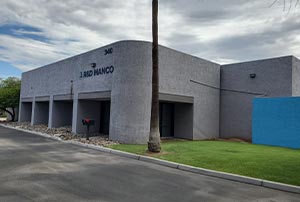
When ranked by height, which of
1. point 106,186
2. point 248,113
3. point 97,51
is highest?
point 97,51

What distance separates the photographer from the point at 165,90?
54.5 ft

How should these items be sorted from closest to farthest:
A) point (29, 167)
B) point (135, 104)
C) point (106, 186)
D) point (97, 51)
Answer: point (106, 186) → point (29, 167) → point (135, 104) → point (97, 51)

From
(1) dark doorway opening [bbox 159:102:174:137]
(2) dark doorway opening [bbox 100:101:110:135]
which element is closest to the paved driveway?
(1) dark doorway opening [bbox 159:102:174:137]

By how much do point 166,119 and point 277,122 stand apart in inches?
305

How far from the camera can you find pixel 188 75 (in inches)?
728

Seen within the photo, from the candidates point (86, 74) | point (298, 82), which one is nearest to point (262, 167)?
point (298, 82)

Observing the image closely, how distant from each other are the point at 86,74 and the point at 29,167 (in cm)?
1169

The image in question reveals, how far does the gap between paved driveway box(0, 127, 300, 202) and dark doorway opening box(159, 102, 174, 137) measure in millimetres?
9904

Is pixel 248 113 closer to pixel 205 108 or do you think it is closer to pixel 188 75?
pixel 205 108

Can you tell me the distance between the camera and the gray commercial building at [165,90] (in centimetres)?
1533

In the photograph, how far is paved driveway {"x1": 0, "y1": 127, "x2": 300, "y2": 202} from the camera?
581 centimetres

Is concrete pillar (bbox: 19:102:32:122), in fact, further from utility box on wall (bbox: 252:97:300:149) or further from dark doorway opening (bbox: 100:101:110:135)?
utility box on wall (bbox: 252:97:300:149)

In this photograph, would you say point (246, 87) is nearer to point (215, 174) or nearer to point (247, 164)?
point (247, 164)

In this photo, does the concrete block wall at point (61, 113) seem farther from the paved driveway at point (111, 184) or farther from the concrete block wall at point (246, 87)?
the concrete block wall at point (246, 87)
